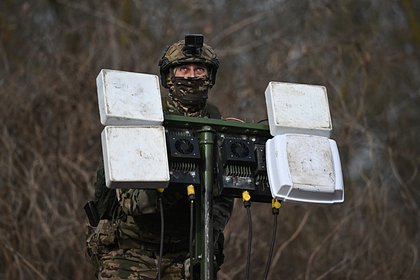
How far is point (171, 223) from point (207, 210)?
0.58 m

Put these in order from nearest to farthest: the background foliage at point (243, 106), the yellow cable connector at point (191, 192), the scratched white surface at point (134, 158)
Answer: the scratched white surface at point (134, 158) → the yellow cable connector at point (191, 192) → the background foliage at point (243, 106)

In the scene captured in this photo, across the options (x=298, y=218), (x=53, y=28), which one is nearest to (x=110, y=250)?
(x=298, y=218)

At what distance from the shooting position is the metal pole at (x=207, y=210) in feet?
22.0

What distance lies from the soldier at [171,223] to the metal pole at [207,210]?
0.44 metres

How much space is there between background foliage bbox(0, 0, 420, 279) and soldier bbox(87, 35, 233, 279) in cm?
504

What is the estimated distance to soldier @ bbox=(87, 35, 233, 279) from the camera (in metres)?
7.28

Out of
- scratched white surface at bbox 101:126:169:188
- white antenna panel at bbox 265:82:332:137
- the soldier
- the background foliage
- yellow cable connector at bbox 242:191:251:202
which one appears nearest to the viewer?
scratched white surface at bbox 101:126:169:188

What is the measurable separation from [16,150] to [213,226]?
22.6 feet

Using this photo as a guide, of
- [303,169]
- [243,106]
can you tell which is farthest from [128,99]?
[243,106]

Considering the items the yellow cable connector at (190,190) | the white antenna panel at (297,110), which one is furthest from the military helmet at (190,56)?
the yellow cable connector at (190,190)

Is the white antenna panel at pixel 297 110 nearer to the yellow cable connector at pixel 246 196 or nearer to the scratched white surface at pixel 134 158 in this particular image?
the yellow cable connector at pixel 246 196

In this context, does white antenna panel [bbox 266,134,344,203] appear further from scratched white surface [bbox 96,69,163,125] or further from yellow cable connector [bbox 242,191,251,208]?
scratched white surface [bbox 96,69,163,125]

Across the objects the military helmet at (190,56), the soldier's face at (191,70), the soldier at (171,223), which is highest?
the military helmet at (190,56)

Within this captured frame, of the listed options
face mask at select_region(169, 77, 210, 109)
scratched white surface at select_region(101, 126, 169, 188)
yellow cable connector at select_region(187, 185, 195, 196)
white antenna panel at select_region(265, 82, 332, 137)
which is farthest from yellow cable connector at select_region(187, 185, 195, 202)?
face mask at select_region(169, 77, 210, 109)
